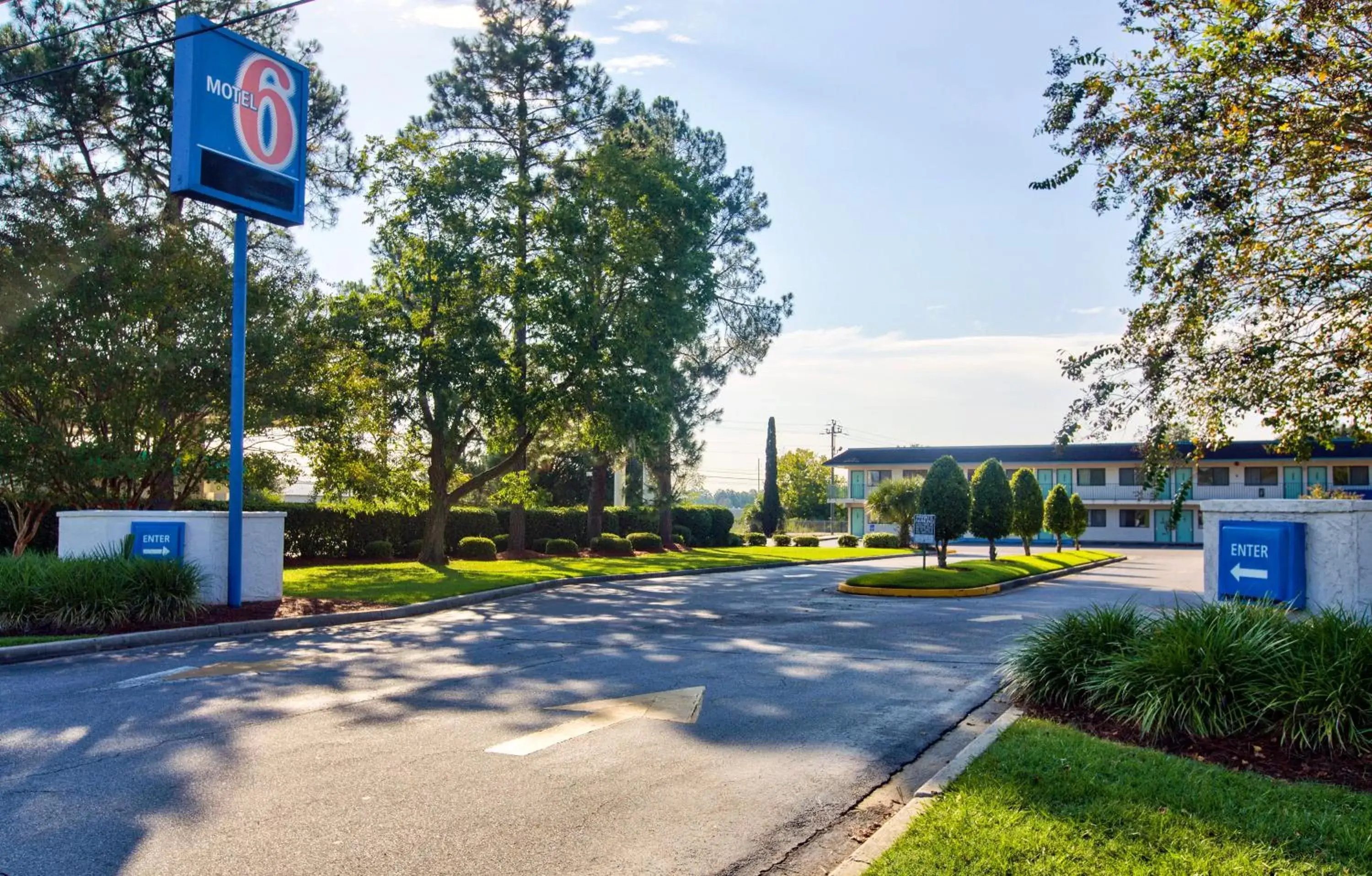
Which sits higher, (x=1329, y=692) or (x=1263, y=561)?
(x=1263, y=561)

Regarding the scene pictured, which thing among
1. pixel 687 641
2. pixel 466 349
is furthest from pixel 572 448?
pixel 687 641

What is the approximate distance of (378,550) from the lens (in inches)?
1240

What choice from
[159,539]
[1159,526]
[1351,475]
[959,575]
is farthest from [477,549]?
[1351,475]

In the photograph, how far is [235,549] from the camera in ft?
50.2

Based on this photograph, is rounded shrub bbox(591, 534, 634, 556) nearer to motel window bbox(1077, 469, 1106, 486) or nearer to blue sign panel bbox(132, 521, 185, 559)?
blue sign panel bbox(132, 521, 185, 559)

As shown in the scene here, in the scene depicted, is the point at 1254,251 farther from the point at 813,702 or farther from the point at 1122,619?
the point at 813,702

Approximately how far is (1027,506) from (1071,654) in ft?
101

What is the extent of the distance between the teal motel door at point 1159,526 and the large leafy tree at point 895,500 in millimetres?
25839

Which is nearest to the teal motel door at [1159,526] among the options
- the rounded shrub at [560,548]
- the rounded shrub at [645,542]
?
the rounded shrub at [645,542]

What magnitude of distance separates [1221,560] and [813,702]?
155 inches

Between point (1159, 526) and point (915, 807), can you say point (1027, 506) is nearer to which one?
point (1159, 526)

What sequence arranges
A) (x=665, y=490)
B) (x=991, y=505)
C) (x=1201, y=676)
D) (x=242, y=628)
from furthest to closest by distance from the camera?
(x=665, y=490) < (x=991, y=505) < (x=242, y=628) < (x=1201, y=676)

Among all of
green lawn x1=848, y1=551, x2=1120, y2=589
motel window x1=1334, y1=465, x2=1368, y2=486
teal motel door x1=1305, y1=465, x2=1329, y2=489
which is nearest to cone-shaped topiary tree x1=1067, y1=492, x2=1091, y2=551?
green lawn x1=848, y1=551, x2=1120, y2=589

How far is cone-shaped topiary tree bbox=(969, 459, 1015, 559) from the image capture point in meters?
30.9
